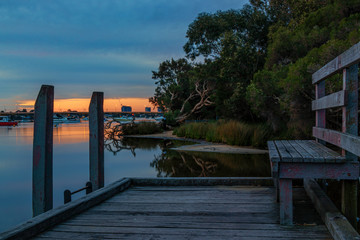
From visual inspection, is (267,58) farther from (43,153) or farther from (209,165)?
(43,153)

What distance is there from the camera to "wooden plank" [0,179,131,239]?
2324mm

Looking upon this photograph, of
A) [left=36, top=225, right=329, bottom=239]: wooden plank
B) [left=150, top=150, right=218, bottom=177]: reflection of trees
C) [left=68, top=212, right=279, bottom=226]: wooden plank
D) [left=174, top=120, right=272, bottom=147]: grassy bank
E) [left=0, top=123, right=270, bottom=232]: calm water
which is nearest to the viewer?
[left=36, top=225, right=329, bottom=239]: wooden plank

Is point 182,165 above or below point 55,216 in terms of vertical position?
below

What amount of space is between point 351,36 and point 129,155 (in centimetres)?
881

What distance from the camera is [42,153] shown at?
328 centimetres

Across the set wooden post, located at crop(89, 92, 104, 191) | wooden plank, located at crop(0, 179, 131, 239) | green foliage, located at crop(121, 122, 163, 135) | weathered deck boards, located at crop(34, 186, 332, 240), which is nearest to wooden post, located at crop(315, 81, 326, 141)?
weathered deck boards, located at crop(34, 186, 332, 240)

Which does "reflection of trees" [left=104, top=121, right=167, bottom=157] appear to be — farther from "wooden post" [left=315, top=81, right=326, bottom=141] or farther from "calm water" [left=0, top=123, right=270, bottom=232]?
"wooden post" [left=315, top=81, right=326, bottom=141]

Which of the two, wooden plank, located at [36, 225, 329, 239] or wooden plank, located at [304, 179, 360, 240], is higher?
wooden plank, located at [304, 179, 360, 240]

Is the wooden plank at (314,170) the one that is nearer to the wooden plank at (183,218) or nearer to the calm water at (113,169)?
the wooden plank at (183,218)

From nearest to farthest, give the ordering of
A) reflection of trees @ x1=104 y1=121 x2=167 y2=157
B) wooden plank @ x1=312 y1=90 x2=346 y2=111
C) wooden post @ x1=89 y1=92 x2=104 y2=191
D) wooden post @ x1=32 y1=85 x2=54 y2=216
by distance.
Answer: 1. wooden plank @ x1=312 y1=90 x2=346 y2=111
2. wooden post @ x1=32 y1=85 x2=54 y2=216
3. wooden post @ x1=89 y1=92 x2=104 y2=191
4. reflection of trees @ x1=104 y1=121 x2=167 y2=157

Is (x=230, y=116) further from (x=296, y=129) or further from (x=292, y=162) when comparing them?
(x=292, y=162)

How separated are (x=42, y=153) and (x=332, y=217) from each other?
9.25 ft

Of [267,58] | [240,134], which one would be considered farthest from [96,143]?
[267,58]

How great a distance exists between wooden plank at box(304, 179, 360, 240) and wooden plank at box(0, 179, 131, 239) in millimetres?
2268
